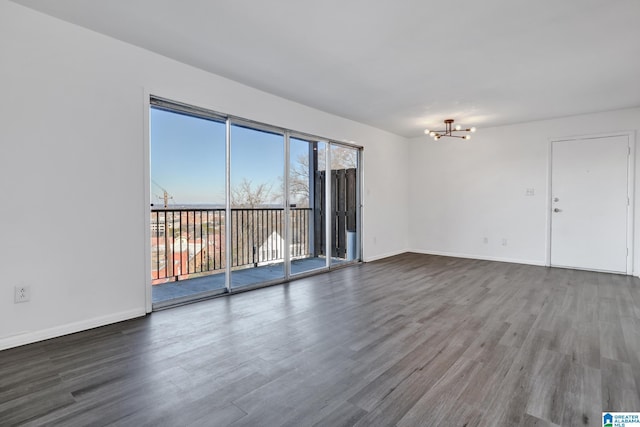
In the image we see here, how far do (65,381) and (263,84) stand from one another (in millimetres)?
3410

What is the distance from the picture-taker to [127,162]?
3016 mm

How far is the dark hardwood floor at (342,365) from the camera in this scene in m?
1.66

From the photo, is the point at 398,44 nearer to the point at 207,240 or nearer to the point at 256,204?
the point at 256,204

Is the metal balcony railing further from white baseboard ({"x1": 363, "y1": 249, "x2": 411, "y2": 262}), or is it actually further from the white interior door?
the white interior door

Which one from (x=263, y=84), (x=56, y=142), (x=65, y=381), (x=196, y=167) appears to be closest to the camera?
(x=65, y=381)

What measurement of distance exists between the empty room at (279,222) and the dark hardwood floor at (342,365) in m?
0.02

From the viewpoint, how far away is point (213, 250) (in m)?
4.80

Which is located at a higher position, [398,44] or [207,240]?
[398,44]

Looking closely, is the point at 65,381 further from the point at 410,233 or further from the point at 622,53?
the point at 410,233

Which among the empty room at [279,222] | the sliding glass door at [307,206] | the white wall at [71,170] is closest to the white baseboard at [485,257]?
the empty room at [279,222]

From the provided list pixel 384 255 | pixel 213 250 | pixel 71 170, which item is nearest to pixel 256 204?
pixel 213 250

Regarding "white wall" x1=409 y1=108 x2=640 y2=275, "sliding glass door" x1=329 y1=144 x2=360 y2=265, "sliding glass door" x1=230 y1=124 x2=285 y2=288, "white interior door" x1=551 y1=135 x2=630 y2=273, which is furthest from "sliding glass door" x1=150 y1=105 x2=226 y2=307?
"white interior door" x1=551 y1=135 x2=630 y2=273

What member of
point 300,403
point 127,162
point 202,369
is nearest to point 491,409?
point 300,403

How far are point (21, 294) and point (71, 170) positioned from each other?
1.04 meters
